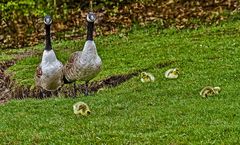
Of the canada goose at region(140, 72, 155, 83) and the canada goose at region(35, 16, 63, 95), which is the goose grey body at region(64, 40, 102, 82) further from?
the canada goose at region(140, 72, 155, 83)

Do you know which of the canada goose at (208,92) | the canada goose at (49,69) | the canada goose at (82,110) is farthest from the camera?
the canada goose at (49,69)

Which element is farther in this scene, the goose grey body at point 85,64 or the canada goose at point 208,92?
the goose grey body at point 85,64

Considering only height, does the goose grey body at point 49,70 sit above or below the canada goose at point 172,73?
above

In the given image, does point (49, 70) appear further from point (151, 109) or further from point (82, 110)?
point (151, 109)

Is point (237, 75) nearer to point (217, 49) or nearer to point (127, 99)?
point (127, 99)

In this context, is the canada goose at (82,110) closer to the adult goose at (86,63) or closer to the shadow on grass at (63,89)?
the adult goose at (86,63)

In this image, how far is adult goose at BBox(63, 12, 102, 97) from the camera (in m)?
13.9

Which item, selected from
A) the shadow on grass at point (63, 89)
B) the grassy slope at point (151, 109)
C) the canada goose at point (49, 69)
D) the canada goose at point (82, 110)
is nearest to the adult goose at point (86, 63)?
the canada goose at point (49, 69)

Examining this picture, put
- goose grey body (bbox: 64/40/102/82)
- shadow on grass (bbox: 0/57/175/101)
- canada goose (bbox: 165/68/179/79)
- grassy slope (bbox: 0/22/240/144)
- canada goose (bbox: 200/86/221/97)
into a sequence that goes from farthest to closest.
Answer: shadow on grass (bbox: 0/57/175/101), canada goose (bbox: 165/68/179/79), goose grey body (bbox: 64/40/102/82), canada goose (bbox: 200/86/221/97), grassy slope (bbox: 0/22/240/144)

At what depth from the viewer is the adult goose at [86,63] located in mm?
13867

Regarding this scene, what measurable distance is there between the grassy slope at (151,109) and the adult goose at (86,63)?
0.56 metres

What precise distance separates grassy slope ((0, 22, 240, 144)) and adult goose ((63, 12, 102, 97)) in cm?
56

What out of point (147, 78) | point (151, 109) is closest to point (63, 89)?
point (147, 78)

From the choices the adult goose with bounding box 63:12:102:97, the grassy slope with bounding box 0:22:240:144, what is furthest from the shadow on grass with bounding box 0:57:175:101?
the adult goose with bounding box 63:12:102:97
